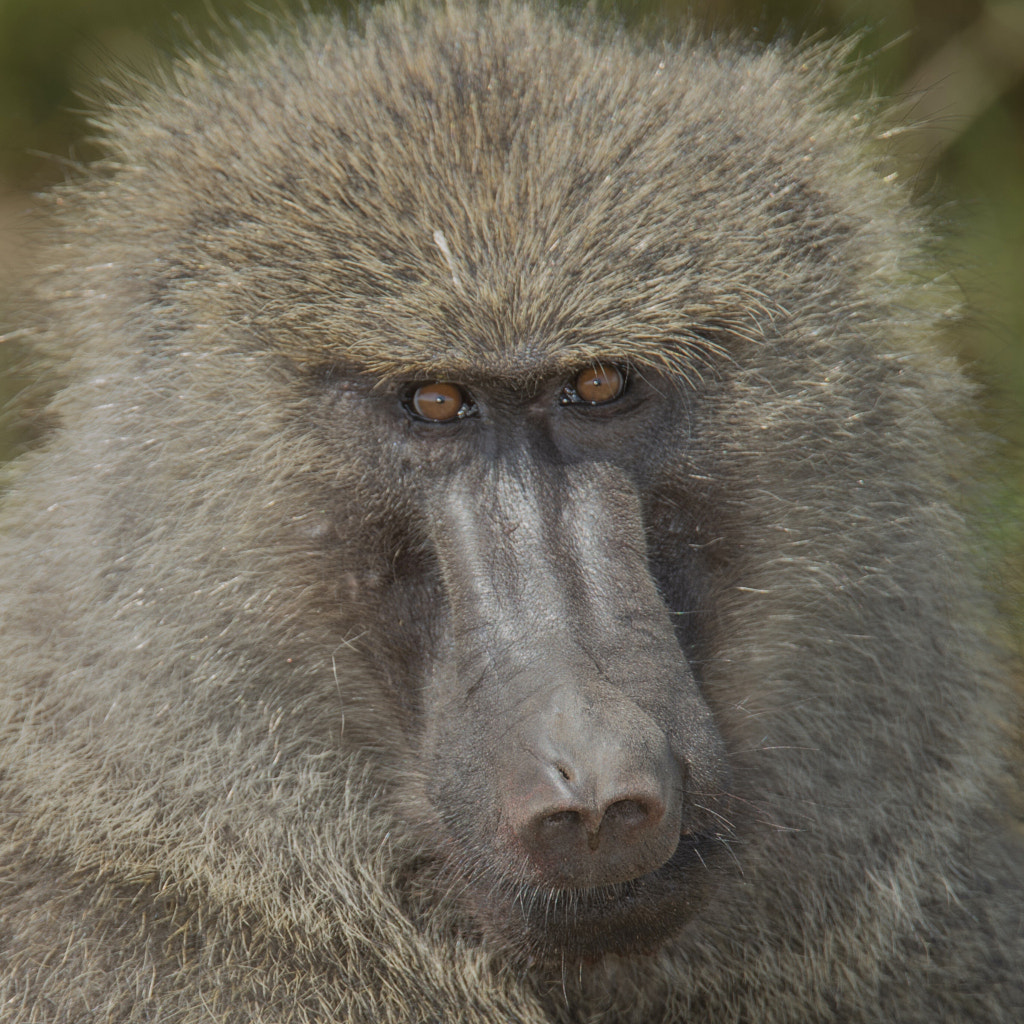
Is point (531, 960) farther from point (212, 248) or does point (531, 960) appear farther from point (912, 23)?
point (912, 23)

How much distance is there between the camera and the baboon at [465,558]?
2.37 metres

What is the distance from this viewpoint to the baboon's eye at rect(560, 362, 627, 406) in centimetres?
245

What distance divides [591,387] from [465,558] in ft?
1.28

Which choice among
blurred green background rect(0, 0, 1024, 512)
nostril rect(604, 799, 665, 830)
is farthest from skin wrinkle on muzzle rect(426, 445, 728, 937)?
blurred green background rect(0, 0, 1024, 512)

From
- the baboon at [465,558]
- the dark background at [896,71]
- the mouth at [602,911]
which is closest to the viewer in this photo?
the mouth at [602,911]

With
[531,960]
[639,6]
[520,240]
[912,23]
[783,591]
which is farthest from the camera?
[912,23]

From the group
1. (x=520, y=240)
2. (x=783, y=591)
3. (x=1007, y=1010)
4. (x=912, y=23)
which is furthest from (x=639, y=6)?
(x=912, y=23)

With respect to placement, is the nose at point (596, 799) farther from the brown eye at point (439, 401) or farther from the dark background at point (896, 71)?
the dark background at point (896, 71)

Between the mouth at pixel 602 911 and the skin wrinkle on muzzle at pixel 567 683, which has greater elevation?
the skin wrinkle on muzzle at pixel 567 683

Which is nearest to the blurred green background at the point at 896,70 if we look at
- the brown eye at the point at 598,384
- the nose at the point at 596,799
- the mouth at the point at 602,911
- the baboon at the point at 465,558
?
the baboon at the point at 465,558

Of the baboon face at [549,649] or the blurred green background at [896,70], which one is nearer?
the baboon face at [549,649]

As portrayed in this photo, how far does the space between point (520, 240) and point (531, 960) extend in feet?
3.87

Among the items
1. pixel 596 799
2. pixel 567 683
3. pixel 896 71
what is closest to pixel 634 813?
pixel 596 799

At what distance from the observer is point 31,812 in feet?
8.21
